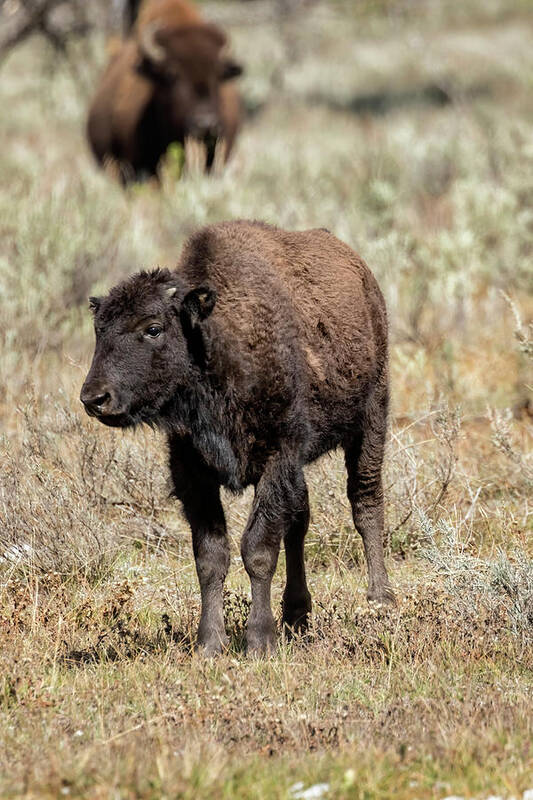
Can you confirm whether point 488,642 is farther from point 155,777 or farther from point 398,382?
point 398,382

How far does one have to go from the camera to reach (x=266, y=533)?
16.6ft

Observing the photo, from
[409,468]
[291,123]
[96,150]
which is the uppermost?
[409,468]

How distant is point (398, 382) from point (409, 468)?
1845 millimetres

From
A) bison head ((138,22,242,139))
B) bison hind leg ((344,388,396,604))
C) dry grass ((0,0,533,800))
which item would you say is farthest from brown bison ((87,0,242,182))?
bison hind leg ((344,388,396,604))

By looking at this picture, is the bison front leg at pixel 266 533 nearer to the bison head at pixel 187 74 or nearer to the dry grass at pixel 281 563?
the dry grass at pixel 281 563

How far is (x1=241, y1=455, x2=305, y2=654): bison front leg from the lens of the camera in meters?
4.99

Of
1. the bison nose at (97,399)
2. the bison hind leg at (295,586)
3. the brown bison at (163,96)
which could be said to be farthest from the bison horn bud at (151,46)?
the bison nose at (97,399)

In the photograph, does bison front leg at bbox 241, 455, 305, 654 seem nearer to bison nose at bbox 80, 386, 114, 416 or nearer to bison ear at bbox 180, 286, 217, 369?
bison ear at bbox 180, 286, 217, 369

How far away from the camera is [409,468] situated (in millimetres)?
6547

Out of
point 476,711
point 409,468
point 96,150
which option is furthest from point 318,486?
point 96,150

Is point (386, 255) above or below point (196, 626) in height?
below

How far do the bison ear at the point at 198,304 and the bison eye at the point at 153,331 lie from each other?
139 millimetres

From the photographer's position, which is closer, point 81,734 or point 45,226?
point 81,734

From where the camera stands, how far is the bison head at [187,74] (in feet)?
45.9
